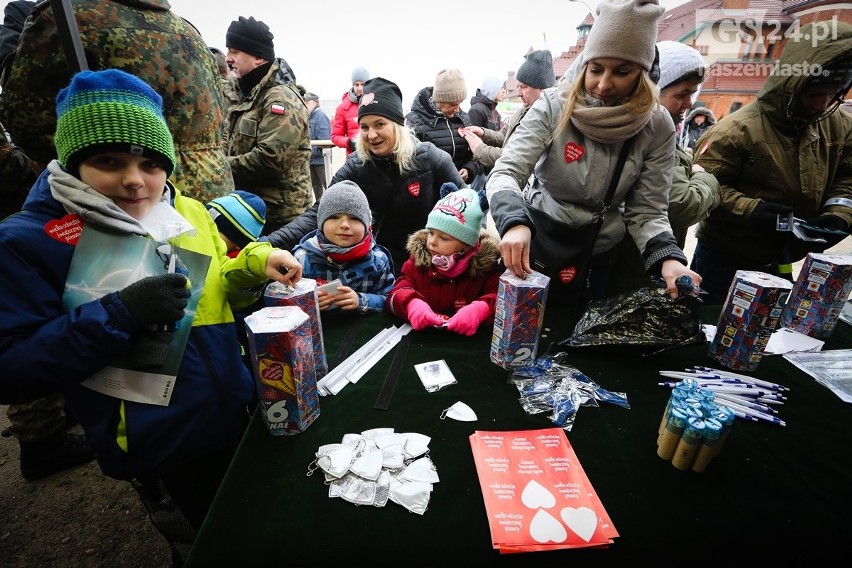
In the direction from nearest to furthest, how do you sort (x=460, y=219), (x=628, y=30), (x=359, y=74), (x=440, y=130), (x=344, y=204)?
(x=628, y=30) → (x=460, y=219) → (x=344, y=204) → (x=440, y=130) → (x=359, y=74)

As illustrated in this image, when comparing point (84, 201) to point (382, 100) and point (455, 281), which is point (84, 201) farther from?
point (382, 100)

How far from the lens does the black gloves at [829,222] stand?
6.30 feet

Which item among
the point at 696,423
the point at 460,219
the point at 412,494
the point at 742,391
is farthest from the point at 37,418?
the point at 742,391

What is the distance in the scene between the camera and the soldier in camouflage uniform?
8.45 feet

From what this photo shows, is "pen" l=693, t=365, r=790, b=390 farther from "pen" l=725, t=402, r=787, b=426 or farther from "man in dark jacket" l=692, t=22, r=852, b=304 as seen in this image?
"man in dark jacket" l=692, t=22, r=852, b=304

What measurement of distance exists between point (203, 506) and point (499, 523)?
0.97 metres

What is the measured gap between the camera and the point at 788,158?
81.1 inches

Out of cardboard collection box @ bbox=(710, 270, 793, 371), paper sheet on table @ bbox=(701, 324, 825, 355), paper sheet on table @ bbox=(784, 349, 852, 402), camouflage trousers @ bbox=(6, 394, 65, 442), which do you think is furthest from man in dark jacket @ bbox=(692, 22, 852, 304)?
camouflage trousers @ bbox=(6, 394, 65, 442)

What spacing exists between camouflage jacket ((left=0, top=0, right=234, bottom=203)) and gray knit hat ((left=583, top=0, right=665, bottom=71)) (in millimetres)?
1696

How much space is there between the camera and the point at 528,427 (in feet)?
3.55

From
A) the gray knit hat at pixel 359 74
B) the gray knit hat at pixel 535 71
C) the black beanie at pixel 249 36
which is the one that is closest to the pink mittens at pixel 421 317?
the black beanie at pixel 249 36

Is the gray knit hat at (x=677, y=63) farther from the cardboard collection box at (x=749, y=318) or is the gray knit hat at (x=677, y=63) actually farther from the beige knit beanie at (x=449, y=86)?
the beige knit beanie at (x=449, y=86)

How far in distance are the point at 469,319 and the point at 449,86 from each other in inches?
115

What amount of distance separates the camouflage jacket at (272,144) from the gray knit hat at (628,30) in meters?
1.98
